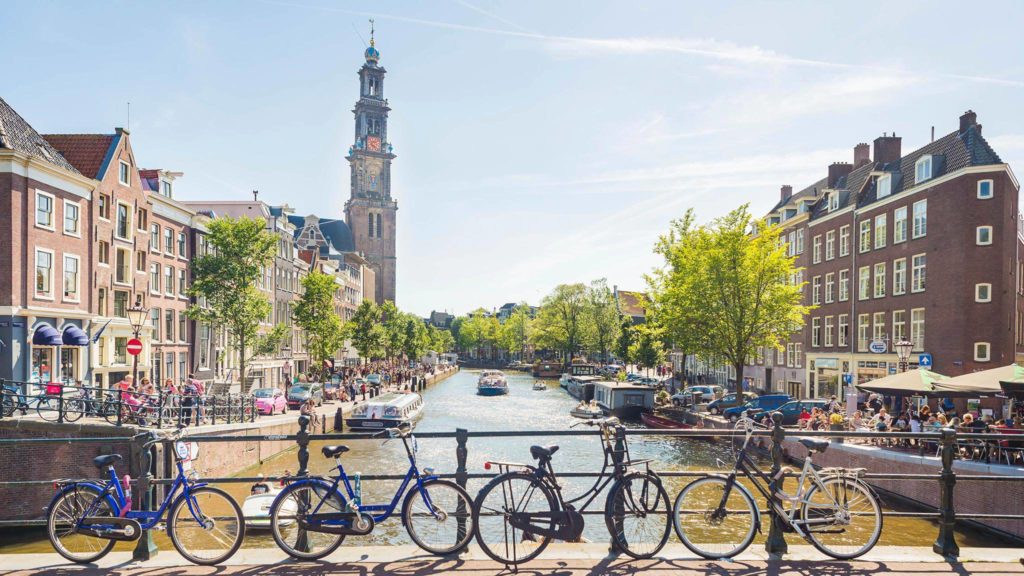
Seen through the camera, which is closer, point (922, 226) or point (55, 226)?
point (55, 226)

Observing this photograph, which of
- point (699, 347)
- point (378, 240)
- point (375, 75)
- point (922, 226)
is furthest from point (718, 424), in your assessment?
point (375, 75)

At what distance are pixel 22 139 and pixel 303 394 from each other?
66.4 feet

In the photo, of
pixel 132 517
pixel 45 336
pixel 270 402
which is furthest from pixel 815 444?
pixel 270 402

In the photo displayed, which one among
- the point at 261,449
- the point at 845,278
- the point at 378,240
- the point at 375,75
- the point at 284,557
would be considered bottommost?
the point at 261,449

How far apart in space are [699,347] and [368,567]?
3868 centimetres

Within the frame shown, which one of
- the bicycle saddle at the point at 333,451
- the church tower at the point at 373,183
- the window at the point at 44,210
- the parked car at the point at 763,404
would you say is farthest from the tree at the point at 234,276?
the church tower at the point at 373,183

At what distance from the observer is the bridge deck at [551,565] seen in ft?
22.4

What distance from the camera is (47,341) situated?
29.0 metres

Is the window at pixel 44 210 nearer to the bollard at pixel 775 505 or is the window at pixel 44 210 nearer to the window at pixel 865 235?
the bollard at pixel 775 505

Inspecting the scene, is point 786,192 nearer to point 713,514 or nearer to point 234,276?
point 234,276

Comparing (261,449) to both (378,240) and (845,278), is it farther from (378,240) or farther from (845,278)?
(378,240)

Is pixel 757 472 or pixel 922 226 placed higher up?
pixel 922 226

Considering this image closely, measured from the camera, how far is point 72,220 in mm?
32562

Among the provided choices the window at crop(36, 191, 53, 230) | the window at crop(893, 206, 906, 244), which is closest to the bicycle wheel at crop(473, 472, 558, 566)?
the window at crop(36, 191, 53, 230)
